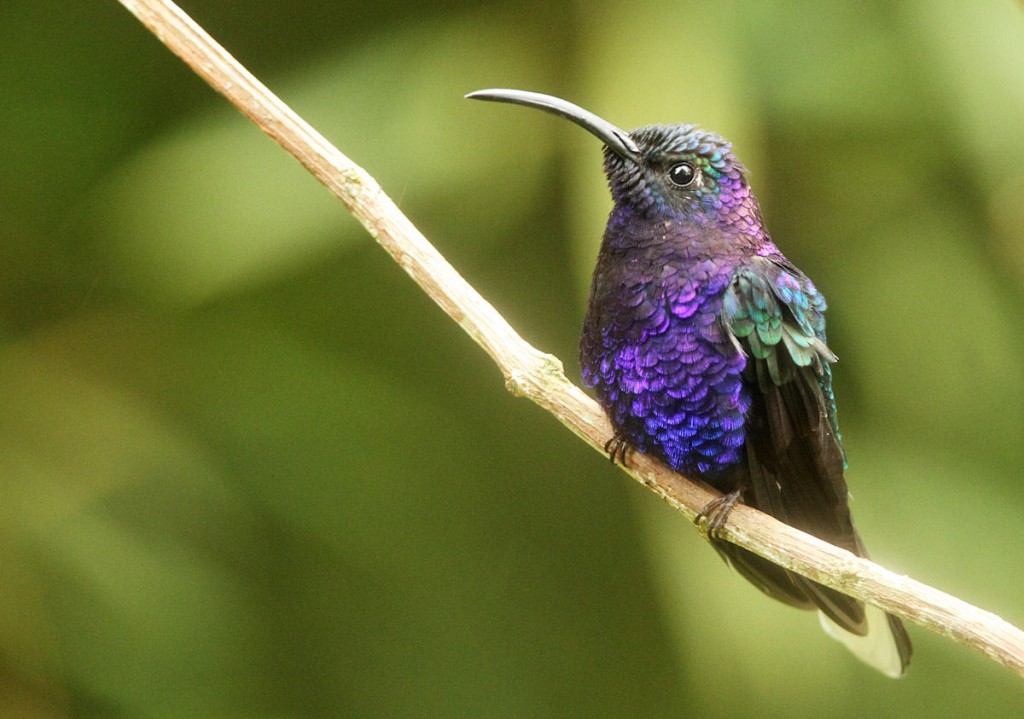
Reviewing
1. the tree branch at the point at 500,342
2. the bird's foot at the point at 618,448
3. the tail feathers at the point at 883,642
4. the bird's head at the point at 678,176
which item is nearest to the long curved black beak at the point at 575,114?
the bird's head at the point at 678,176

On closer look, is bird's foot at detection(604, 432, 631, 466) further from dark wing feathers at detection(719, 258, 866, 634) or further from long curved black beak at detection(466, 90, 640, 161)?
long curved black beak at detection(466, 90, 640, 161)

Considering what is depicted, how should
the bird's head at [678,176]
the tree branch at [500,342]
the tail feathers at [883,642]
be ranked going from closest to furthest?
the tree branch at [500,342], the bird's head at [678,176], the tail feathers at [883,642]

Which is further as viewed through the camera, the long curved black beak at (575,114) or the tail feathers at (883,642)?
the tail feathers at (883,642)

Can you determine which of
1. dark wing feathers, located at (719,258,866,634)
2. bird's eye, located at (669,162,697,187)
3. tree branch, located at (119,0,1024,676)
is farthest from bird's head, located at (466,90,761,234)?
tree branch, located at (119,0,1024,676)

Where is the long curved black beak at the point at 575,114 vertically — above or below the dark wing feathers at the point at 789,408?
above

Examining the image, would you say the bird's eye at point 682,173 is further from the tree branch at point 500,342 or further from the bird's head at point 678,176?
the tree branch at point 500,342

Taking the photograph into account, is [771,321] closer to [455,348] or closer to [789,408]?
[789,408]

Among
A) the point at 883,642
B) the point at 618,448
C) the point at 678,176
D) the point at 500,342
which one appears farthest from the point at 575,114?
the point at 883,642
